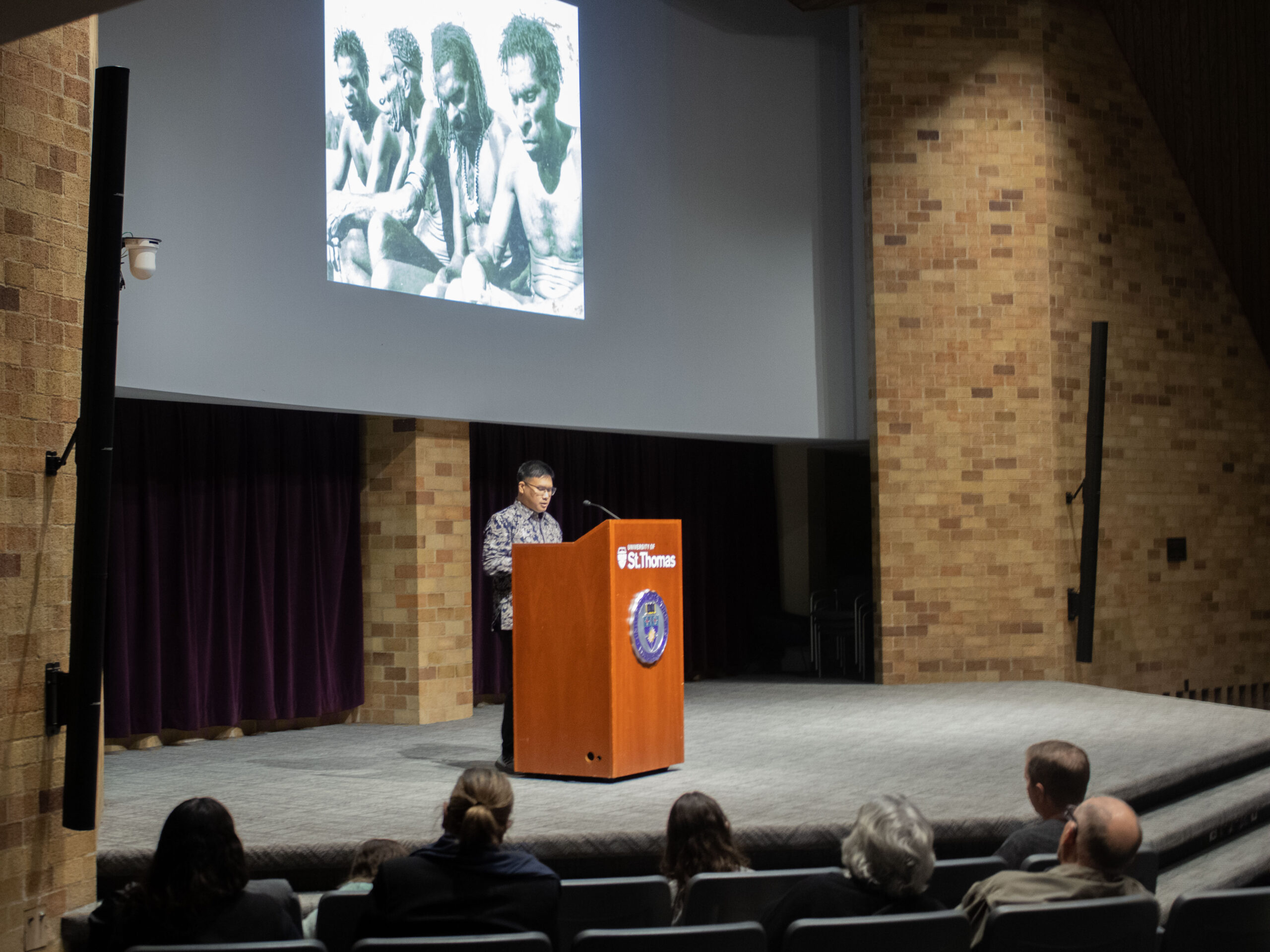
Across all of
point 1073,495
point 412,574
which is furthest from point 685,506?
point 412,574

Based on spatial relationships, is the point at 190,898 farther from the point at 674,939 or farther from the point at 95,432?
the point at 95,432

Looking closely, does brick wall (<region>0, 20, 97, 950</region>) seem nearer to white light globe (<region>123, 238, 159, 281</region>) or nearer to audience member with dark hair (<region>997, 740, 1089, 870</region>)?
white light globe (<region>123, 238, 159, 281</region>)

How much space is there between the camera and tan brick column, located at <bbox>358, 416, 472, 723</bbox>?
755 cm

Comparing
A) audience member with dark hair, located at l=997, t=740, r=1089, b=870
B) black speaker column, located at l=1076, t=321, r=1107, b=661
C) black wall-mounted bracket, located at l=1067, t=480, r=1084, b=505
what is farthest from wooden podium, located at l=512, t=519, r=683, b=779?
black wall-mounted bracket, located at l=1067, t=480, r=1084, b=505

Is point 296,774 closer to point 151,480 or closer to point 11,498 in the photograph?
point 151,480

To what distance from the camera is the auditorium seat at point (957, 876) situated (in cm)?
302

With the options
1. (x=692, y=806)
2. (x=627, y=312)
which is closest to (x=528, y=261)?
(x=627, y=312)

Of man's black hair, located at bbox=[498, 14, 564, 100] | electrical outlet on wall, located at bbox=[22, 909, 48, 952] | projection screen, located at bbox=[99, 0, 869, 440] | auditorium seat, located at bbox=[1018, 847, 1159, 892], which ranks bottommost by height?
electrical outlet on wall, located at bbox=[22, 909, 48, 952]

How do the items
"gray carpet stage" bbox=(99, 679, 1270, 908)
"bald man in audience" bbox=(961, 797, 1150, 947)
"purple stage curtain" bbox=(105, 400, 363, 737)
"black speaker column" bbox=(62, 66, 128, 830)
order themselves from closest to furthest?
"bald man in audience" bbox=(961, 797, 1150, 947) < "black speaker column" bbox=(62, 66, 128, 830) < "gray carpet stage" bbox=(99, 679, 1270, 908) < "purple stage curtain" bbox=(105, 400, 363, 737)

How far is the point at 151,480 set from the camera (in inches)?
263

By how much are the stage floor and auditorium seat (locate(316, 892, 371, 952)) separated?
1373 millimetres

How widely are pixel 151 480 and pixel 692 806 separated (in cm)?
459

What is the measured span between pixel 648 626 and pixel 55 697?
2289 millimetres

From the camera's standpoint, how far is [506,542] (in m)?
5.50
